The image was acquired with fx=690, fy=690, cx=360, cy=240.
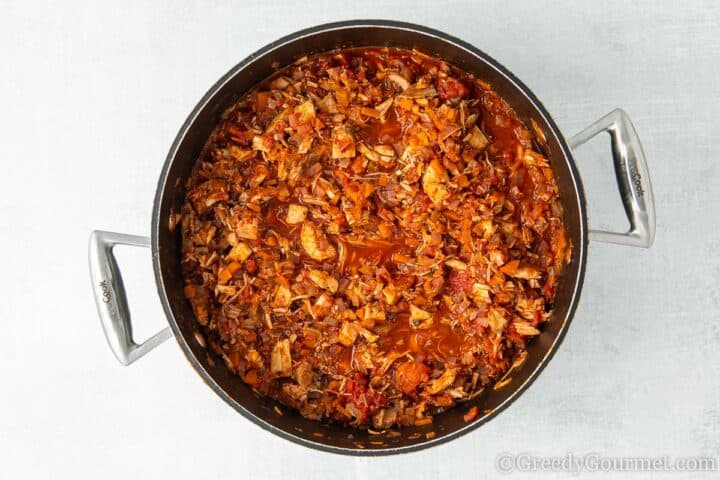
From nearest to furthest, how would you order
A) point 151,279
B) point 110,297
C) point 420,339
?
1. point 110,297
2. point 420,339
3. point 151,279

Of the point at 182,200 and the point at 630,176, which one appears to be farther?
the point at 182,200

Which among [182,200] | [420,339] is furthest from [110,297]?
[420,339]

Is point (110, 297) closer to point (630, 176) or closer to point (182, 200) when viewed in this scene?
point (182, 200)

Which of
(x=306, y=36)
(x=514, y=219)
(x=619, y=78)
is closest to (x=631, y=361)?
(x=514, y=219)

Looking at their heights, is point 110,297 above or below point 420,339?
above

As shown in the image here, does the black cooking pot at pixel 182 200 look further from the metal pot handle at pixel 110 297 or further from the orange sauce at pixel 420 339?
the orange sauce at pixel 420 339

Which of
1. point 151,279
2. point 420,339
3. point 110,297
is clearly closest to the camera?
point 110,297
